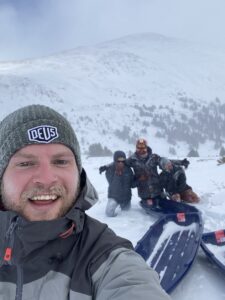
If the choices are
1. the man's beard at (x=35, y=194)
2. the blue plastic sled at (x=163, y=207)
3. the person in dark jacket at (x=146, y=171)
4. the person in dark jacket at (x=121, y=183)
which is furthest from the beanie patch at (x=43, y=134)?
the person in dark jacket at (x=121, y=183)

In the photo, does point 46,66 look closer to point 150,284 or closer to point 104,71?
point 104,71

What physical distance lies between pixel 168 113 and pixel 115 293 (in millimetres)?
119369

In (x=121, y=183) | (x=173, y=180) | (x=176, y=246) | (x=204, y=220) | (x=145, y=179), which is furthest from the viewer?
(x=121, y=183)

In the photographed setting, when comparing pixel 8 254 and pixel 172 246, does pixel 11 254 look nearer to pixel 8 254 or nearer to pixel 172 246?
pixel 8 254

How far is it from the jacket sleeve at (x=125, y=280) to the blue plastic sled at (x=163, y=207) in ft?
14.6

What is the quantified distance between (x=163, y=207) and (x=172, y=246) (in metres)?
1.97

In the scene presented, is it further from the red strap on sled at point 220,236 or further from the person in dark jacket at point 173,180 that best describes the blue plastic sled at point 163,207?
the red strap on sled at point 220,236

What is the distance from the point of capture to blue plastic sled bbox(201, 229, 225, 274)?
4.05 metres

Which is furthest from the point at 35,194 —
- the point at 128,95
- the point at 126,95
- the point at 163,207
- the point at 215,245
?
the point at 126,95

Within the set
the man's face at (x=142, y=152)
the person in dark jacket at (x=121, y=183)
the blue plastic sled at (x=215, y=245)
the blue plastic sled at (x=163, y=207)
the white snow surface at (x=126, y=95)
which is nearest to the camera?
the blue plastic sled at (x=215, y=245)

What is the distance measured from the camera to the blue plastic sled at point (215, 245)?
4.05 meters

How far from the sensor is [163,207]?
6.34 m

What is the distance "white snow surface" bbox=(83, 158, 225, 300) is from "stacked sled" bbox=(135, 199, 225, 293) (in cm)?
13

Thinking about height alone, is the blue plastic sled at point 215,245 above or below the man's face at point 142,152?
below
